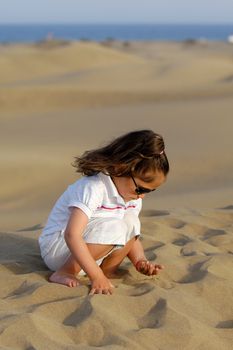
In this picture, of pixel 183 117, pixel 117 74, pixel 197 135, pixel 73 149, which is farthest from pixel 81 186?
pixel 117 74

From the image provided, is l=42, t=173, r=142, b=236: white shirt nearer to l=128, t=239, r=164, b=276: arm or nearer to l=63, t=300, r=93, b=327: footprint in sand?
l=128, t=239, r=164, b=276: arm

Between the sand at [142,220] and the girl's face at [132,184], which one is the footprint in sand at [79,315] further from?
the girl's face at [132,184]

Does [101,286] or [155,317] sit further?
[101,286]

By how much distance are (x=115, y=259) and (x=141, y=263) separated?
0.14 metres

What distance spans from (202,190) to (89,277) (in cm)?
383

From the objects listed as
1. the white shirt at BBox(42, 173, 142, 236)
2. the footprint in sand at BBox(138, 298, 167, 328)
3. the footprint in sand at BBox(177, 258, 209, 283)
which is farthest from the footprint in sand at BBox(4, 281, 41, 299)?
the footprint in sand at BBox(177, 258, 209, 283)

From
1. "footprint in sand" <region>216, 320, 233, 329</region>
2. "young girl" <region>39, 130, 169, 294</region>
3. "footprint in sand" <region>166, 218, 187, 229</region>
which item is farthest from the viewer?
"footprint in sand" <region>166, 218, 187, 229</region>

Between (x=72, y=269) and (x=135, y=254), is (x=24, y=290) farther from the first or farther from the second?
(x=135, y=254)

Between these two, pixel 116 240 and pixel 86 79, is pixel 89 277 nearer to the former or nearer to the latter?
pixel 116 240

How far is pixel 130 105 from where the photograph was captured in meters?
15.3

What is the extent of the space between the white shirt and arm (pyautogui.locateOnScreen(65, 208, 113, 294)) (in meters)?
0.08

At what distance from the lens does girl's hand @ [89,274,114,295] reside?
3480mm

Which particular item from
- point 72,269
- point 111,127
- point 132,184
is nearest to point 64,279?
point 72,269

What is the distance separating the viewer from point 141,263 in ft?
12.7
